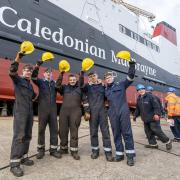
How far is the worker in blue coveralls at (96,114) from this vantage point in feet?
12.0

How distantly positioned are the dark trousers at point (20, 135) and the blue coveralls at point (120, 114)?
1215 mm

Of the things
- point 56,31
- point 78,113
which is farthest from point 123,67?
point 78,113

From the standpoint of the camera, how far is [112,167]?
3.20 metres

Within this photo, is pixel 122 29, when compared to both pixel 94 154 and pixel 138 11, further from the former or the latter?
pixel 94 154

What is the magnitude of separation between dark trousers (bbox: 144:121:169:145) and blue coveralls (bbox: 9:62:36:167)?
2.30 metres

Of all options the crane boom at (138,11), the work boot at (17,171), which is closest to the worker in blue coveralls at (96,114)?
the work boot at (17,171)

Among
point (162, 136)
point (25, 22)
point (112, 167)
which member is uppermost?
point (25, 22)

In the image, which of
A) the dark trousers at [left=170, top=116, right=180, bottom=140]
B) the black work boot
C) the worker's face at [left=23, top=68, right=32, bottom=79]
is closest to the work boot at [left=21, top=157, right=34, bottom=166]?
the black work boot

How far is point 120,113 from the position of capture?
3588 millimetres

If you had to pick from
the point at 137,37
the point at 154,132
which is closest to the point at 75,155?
the point at 154,132

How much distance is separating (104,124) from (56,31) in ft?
18.1

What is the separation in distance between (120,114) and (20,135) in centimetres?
144

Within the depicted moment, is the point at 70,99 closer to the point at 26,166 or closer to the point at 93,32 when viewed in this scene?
the point at 26,166

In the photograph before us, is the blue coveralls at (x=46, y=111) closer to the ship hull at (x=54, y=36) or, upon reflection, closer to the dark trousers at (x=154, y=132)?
the dark trousers at (x=154, y=132)
